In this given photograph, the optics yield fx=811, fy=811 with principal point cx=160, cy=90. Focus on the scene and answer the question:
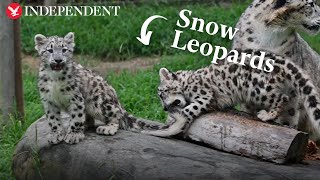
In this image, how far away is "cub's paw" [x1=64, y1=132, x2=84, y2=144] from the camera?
532 centimetres

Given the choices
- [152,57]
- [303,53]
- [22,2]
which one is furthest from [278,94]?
[22,2]

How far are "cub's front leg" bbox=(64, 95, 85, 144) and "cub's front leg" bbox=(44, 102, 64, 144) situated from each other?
0.06m

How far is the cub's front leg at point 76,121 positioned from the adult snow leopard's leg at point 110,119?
6.0 inches

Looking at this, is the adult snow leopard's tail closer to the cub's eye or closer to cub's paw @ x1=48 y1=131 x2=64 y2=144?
the cub's eye

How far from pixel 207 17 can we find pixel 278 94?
4.61 m

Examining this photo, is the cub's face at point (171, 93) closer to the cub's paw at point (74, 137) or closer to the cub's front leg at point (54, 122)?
the cub's paw at point (74, 137)

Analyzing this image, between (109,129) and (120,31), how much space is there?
4.25m

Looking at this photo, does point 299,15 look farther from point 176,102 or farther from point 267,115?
point 176,102

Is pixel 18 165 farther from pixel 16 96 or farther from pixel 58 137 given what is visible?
pixel 16 96

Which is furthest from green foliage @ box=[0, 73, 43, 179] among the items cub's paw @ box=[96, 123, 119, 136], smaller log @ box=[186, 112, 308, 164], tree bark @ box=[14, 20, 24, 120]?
smaller log @ box=[186, 112, 308, 164]

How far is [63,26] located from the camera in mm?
9625

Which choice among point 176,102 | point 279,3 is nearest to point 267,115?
point 176,102

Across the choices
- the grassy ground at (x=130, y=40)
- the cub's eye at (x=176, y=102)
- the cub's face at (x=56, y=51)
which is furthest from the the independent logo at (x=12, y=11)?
the cub's eye at (x=176, y=102)

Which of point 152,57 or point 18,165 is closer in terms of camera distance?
point 18,165
